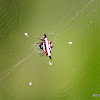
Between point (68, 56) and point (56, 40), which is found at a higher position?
point (56, 40)

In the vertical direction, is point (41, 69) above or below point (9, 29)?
below

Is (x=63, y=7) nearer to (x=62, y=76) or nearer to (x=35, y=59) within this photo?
(x=35, y=59)

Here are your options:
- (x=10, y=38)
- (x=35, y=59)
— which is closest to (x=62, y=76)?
(x=35, y=59)

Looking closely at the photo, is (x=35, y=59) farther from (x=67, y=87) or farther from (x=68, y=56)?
(x=67, y=87)

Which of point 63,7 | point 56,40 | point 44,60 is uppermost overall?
point 63,7

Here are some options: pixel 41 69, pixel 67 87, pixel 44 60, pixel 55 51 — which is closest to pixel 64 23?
pixel 55 51

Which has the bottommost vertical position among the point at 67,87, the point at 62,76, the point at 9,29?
the point at 67,87
